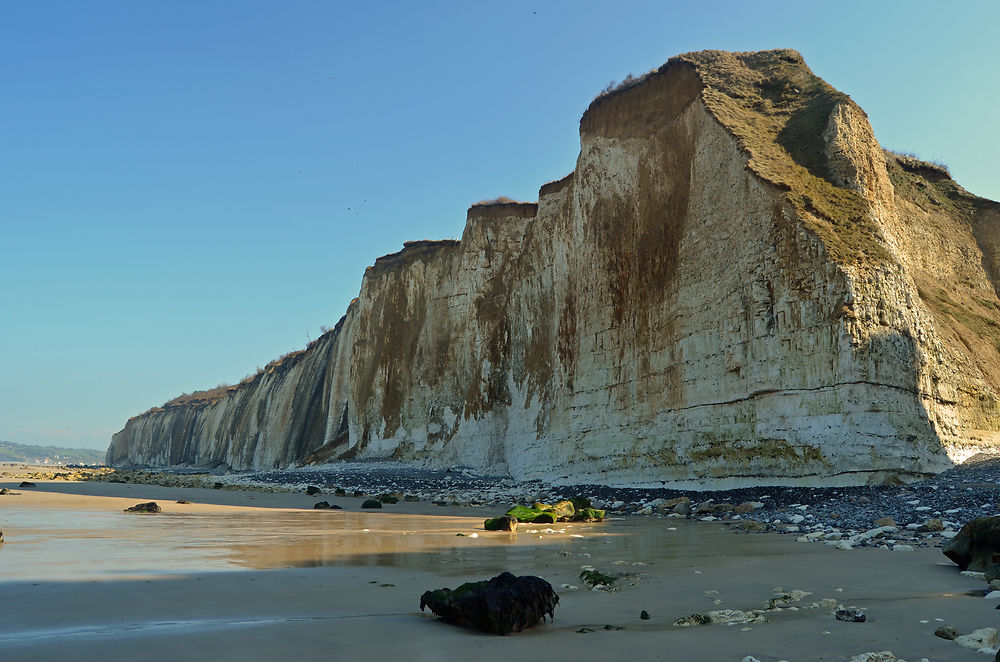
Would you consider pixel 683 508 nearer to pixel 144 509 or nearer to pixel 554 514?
pixel 554 514

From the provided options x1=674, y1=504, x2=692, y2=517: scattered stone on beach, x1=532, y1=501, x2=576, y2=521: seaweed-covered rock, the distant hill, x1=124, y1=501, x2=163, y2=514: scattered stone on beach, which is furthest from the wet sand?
the distant hill

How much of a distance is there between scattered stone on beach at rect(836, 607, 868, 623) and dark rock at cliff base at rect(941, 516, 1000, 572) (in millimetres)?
2000

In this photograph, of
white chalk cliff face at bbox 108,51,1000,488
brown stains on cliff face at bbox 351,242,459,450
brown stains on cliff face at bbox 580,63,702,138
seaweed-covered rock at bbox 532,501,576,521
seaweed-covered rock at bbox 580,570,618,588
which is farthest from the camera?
brown stains on cliff face at bbox 351,242,459,450

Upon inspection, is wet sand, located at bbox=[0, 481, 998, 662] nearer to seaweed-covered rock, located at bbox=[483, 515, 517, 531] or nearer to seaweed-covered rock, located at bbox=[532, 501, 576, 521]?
seaweed-covered rock, located at bbox=[483, 515, 517, 531]

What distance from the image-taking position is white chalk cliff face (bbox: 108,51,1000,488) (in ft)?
42.5

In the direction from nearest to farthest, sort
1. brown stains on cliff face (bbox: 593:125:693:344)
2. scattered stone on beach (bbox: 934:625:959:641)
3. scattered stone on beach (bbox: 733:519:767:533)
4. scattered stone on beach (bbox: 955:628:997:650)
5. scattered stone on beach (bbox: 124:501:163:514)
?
1. scattered stone on beach (bbox: 955:628:997:650)
2. scattered stone on beach (bbox: 934:625:959:641)
3. scattered stone on beach (bbox: 733:519:767:533)
4. scattered stone on beach (bbox: 124:501:163:514)
5. brown stains on cliff face (bbox: 593:125:693:344)

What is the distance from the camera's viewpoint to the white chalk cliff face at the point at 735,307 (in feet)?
42.5

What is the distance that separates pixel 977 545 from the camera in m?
5.12

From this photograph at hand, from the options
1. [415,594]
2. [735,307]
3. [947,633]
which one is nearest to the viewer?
[947,633]

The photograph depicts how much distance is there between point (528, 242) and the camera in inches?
1174

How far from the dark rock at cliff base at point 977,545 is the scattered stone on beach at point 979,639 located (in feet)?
7.55

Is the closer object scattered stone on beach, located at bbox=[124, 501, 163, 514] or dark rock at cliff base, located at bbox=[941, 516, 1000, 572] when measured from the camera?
dark rock at cliff base, located at bbox=[941, 516, 1000, 572]

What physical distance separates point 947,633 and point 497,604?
2.23m

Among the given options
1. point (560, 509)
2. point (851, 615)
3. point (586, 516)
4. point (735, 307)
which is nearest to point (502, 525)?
point (560, 509)
